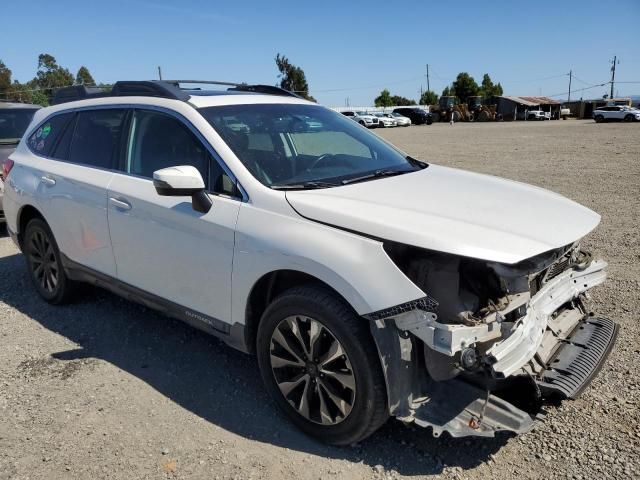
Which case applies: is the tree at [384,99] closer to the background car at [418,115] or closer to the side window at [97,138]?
the background car at [418,115]

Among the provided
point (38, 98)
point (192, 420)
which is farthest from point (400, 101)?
point (192, 420)

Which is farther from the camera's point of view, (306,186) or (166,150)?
(166,150)

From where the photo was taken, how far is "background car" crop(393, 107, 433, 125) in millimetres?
56938

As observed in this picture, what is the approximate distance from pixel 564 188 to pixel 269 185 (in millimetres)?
8433

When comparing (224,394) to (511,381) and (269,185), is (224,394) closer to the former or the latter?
(269,185)

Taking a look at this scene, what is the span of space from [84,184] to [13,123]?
5.22 m

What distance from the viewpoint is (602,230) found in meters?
6.84

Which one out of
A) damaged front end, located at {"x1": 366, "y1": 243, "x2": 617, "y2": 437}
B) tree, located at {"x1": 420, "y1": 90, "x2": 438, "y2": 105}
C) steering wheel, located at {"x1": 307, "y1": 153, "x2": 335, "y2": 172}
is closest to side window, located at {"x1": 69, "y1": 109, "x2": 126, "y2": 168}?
steering wheel, located at {"x1": 307, "y1": 153, "x2": 335, "y2": 172}

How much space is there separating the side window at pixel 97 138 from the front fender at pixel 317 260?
1.61 meters

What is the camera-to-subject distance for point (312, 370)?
294 centimetres

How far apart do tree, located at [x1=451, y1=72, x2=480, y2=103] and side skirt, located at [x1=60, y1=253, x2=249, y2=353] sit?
8292cm

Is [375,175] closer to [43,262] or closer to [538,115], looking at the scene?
[43,262]

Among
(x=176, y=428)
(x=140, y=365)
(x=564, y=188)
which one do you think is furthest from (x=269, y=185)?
(x=564, y=188)

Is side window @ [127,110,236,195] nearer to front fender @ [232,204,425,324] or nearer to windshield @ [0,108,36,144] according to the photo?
front fender @ [232,204,425,324]
